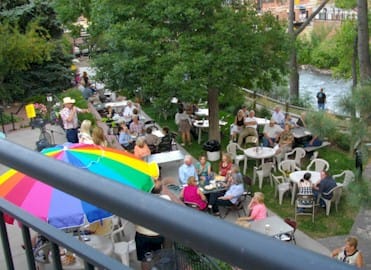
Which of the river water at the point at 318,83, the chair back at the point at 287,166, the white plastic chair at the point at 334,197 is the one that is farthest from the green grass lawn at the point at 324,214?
the river water at the point at 318,83

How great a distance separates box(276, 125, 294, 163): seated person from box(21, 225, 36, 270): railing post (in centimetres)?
1441

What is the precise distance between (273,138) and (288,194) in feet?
11.2

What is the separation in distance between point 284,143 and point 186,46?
13.6 ft

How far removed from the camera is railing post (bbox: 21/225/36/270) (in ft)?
4.31

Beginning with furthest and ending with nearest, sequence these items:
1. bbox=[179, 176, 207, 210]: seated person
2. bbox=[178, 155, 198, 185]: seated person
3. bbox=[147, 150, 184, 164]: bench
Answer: bbox=[147, 150, 184, 164]: bench
bbox=[178, 155, 198, 185]: seated person
bbox=[179, 176, 207, 210]: seated person

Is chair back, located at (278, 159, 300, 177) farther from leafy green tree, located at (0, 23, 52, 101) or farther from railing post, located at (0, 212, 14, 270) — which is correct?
leafy green tree, located at (0, 23, 52, 101)

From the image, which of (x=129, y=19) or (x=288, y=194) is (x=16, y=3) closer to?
(x=129, y=19)

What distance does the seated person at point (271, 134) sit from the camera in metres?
16.5

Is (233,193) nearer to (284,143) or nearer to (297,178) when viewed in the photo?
(297,178)

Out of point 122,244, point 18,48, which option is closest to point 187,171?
point 122,244

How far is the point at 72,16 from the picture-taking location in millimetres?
25406

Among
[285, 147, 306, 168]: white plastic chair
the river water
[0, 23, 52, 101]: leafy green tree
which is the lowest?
the river water

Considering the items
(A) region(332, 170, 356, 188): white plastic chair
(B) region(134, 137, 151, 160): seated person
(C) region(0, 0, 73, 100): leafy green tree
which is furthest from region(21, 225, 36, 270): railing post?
(C) region(0, 0, 73, 100): leafy green tree

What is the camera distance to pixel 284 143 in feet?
51.3
